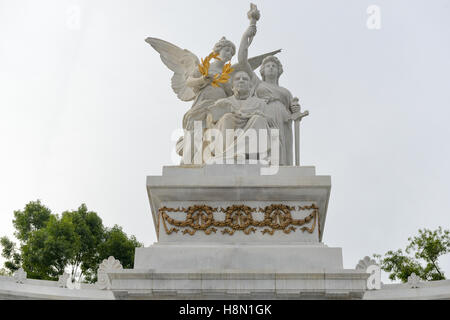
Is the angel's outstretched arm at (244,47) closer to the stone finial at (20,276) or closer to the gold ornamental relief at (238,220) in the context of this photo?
the gold ornamental relief at (238,220)

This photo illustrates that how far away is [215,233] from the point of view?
1048 centimetres

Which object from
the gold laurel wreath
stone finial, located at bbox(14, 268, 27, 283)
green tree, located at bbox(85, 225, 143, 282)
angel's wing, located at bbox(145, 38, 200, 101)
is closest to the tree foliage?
green tree, located at bbox(85, 225, 143, 282)

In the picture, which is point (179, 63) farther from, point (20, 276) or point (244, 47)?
point (20, 276)

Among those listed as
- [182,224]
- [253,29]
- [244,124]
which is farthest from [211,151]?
[253,29]

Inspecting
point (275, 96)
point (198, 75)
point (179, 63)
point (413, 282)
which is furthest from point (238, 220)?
point (413, 282)

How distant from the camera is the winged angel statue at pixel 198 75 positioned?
12.4m

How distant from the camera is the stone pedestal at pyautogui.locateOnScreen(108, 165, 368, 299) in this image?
9609mm

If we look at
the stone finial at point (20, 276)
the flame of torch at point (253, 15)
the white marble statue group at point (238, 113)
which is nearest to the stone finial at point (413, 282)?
the white marble statue group at point (238, 113)

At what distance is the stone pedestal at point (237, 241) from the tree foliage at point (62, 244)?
16252 millimetres

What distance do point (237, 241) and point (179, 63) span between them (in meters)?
5.35
